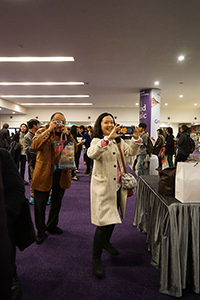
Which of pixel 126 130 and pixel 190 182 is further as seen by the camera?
pixel 126 130

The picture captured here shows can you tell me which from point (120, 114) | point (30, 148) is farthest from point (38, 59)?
point (120, 114)

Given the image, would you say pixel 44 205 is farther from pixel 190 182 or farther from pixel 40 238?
pixel 190 182

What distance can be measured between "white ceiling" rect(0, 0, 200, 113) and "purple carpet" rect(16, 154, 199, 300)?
370 cm

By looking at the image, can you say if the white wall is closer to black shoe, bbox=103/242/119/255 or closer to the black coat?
black shoe, bbox=103/242/119/255

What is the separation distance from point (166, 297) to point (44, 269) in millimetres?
1130

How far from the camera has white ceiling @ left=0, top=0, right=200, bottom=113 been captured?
3.16 metres

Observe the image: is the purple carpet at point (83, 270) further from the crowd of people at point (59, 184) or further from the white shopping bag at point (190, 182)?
the white shopping bag at point (190, 182)

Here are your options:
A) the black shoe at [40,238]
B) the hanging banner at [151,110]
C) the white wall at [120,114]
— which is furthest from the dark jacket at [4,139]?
the white wall at [120,114]

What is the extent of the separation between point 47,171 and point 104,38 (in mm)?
3610

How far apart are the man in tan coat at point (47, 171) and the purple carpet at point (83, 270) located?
0.31 m

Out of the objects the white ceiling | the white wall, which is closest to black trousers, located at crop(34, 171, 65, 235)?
the white ceiling

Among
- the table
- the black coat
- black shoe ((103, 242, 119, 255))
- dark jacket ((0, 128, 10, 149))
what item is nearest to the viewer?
the black coat

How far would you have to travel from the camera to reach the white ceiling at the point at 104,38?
3163mm

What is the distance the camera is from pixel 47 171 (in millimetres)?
2070
